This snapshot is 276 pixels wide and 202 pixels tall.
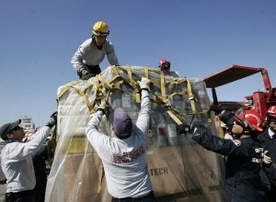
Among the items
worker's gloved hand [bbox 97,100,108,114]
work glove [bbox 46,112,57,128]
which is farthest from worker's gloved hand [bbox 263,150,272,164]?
work glove [bbox 46,112,57,128]

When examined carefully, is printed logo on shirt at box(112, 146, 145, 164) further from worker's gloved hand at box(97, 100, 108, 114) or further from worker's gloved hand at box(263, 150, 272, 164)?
worker's gloved hand at box(263, 150, 272, 164)

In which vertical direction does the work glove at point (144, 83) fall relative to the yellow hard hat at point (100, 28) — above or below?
below

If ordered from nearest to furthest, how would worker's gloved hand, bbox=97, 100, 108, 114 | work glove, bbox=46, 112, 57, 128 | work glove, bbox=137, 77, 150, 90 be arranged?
worker's gloved hand, bbox=97, 100, 108, 114, work glove, bbox=137, 77, 150, 90, work glove, bbox=46, 112, 57, 128

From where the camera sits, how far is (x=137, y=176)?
2.76 m

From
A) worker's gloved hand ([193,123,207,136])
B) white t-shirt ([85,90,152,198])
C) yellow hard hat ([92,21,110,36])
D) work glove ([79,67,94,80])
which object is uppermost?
yellow hard hat ([92,21,110,36])

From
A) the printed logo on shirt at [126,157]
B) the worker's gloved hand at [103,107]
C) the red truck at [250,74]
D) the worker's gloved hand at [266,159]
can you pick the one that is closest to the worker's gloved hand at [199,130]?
the printed logo on shirt at [126,157]

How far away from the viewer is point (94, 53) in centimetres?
471

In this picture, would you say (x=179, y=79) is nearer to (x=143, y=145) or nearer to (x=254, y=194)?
(x=143, y=145)

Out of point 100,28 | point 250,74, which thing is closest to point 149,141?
point 100,28

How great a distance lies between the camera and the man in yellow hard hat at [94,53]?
443cm

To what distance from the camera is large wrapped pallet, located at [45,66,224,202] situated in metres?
3.13

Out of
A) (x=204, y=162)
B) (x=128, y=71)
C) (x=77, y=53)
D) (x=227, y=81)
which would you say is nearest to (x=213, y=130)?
(x=204, y=162)

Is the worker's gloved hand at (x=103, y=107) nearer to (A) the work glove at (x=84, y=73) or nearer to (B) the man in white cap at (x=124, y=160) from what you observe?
(B) the man in white cap at (x=124, y=160)

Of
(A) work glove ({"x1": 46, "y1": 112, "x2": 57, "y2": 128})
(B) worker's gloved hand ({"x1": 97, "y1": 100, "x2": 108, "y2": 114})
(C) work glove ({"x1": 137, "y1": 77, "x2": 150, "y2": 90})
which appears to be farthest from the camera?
(A) work glove ({"x1": 46, "y1": 112, "x2": 57, "y2": 128})
